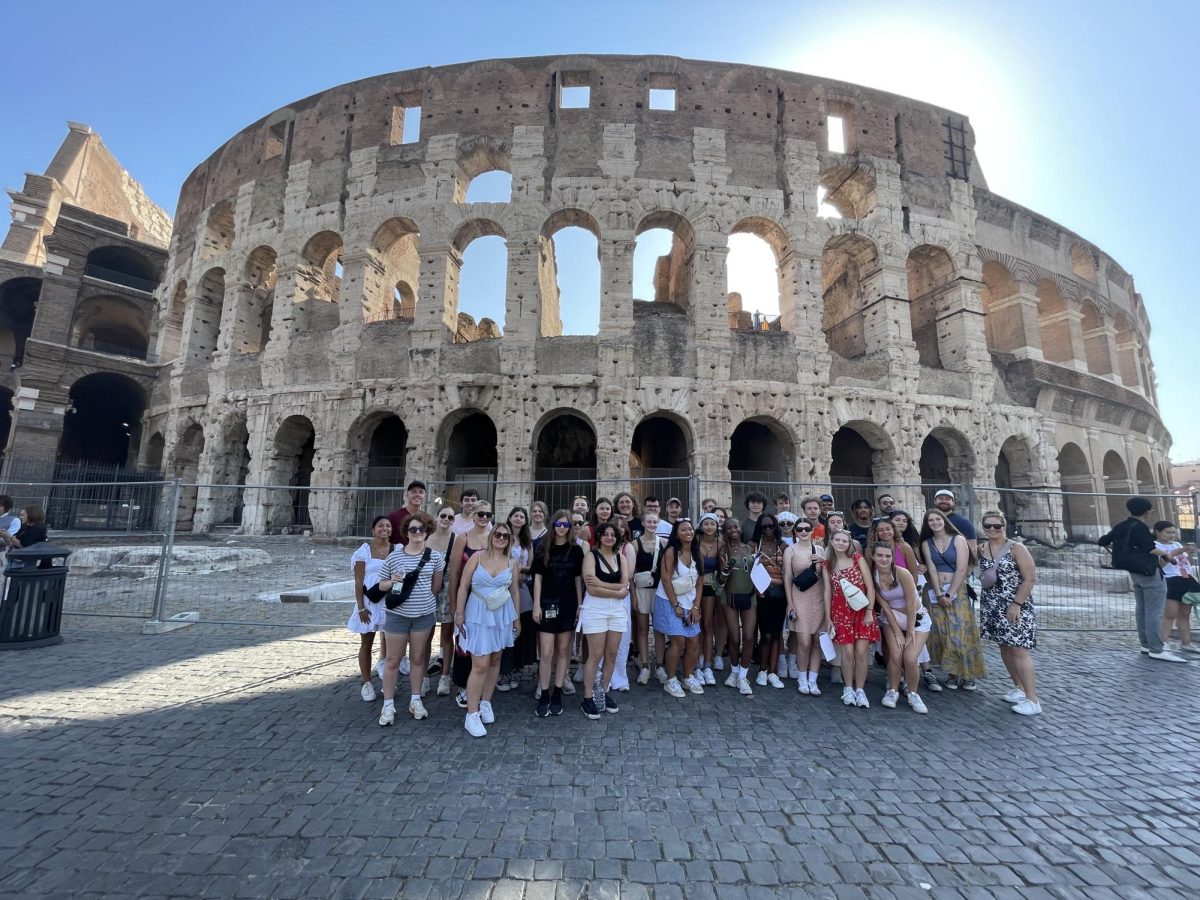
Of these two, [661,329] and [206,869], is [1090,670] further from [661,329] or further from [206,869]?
[661,329]

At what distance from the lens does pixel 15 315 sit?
22.7 metres

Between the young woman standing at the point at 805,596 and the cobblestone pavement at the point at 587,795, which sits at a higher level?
the young woman standing at the point at 805,596

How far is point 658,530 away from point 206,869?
4036 millimetres

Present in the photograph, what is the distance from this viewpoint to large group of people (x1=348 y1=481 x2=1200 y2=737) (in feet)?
13.6

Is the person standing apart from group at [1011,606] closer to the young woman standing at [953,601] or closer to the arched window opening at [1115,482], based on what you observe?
the young woman standing at [953,601]

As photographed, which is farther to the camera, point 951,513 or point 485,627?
point 951,513

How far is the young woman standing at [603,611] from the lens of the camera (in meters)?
4.24

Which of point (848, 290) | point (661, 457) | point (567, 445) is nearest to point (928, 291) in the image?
point (848, 290)

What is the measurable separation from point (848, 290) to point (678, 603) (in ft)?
56.1

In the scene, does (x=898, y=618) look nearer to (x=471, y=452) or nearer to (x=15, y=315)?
(x=471, y=452)

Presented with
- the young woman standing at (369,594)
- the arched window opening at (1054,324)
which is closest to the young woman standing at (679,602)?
the young woman standing at (369,594)

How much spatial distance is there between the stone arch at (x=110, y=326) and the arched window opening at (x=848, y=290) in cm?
2896

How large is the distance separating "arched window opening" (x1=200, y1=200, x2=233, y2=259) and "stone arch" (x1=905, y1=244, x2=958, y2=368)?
2488cm

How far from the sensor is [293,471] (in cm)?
1631
